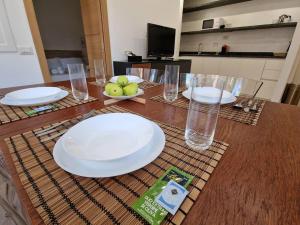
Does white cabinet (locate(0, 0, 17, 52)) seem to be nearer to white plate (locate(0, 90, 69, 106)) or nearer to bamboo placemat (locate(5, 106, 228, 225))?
white plate (locate(0, 90, 69, 106))

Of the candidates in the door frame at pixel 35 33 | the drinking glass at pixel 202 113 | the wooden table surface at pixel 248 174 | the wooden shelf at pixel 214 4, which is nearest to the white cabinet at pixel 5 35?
the door frame at pixel 35 33

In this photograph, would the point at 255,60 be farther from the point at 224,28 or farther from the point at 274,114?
the point at 274,114

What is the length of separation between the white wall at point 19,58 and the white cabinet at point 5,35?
36 mm

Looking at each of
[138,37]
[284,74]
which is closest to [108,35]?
[138,37]

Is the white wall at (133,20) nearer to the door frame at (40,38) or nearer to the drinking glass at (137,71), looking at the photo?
the door frame at (40,38)

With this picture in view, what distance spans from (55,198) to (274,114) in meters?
0.80

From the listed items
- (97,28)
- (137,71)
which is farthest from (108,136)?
(97,28)

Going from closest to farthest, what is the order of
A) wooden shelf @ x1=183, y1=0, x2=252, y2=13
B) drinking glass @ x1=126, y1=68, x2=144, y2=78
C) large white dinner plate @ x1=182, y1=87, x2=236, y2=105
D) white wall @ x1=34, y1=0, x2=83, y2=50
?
large white dinner plate @ x1=182, y1=87, x2=236, y2=105 < drinking glass @ x1=126, y1=68, x2=144, y2=78 < wooden shelf @ x1=183, y1=0, x2=252, y2=13 < white wall @ x1=34, y1=0, x2=83, y2=50

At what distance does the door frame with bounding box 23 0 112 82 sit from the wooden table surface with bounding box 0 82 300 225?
1.80 meters

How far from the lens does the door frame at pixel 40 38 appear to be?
173cm

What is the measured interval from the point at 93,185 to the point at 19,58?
2.25 metres

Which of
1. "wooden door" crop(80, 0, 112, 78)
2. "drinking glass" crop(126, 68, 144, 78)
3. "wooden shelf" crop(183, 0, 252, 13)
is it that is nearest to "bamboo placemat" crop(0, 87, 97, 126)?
"drinking glass" crop(126, 68, 144, 78)

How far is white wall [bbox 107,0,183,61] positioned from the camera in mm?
2459

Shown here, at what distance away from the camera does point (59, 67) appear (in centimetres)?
335
